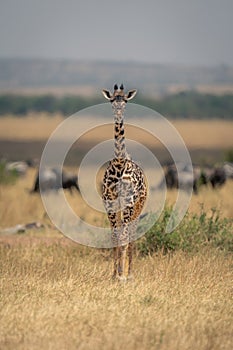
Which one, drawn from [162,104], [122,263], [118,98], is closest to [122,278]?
A: [122,263]

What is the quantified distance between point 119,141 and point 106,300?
8.13ft

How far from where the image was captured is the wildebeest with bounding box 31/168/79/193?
79.9 feet

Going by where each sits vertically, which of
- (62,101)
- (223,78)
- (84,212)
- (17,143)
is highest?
(223,78)

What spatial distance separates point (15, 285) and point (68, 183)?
587 inches

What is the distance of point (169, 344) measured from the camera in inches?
317

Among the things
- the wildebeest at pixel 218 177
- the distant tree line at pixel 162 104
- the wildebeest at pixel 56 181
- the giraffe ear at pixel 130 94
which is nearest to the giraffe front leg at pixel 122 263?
the giraffe ear at pixel 130 94

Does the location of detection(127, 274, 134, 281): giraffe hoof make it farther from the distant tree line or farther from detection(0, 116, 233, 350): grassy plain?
the distant tree line

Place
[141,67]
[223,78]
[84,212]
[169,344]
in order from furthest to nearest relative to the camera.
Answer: [141,67]
[223,78]
[84,212]
[169,344]

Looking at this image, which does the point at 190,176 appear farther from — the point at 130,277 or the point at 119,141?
the point at 130,277

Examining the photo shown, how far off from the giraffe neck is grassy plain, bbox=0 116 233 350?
1.39m

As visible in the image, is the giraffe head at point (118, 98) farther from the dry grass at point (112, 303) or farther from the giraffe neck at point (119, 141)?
the dry grass at point (112, 303)

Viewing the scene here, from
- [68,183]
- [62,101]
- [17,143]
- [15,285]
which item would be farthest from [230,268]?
[62,101]

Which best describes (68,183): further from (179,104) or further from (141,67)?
(141,67)

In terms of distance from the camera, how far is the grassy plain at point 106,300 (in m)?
8.17
